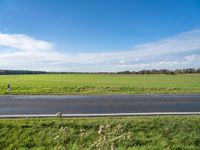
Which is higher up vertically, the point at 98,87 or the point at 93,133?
the point at 98,87

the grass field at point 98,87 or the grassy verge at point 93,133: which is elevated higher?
the grass field at point 98,87

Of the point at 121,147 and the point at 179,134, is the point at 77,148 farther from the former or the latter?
the point at 179,134

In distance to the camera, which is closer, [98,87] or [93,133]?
[93,133]

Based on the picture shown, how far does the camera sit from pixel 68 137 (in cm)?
631

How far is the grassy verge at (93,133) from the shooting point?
241 inches

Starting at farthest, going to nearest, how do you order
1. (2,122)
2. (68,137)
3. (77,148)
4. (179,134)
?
(2,122), (179,134), (68,137), (77,148)

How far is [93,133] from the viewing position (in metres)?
6.59

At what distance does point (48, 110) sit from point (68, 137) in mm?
3719

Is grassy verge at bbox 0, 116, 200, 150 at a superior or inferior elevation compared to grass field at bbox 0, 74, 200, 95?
inferior

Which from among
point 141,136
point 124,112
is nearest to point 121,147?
point 141,136

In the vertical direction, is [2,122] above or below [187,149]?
above

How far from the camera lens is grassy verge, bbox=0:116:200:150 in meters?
6.11

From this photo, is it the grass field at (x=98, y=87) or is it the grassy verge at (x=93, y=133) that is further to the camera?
the grass field at (x=98, y=87)

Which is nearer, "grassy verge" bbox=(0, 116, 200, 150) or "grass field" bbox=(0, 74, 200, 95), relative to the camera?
"grassy verge" bbox=(0, 116, 200, 150)
